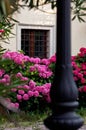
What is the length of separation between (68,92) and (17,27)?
10927 mm

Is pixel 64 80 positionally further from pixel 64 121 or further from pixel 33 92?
pixel 33 92

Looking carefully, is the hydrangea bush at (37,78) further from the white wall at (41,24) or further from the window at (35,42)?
the window at (35,42)

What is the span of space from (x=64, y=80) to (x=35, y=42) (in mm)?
11924

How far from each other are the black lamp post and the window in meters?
11.4

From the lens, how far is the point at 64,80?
3.25 meters

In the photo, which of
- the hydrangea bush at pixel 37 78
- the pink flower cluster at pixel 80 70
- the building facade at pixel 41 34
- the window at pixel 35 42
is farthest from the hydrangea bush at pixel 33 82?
the window at pixel 35 42

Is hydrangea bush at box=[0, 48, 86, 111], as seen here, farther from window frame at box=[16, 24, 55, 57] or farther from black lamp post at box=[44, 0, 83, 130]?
black lamp post at box=[44, 0, 83, 130]

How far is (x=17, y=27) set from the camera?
14.0m

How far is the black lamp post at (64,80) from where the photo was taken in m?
3.22

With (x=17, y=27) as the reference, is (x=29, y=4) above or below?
above

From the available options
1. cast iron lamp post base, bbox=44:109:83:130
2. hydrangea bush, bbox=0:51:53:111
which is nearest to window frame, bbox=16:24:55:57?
hydrangea bush, bbox=0:51:53:111

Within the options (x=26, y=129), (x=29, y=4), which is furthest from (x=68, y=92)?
(x=26, y=129)

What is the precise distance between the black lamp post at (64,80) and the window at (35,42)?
1140 cm

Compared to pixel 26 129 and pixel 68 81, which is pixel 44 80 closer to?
pixel 26 129
